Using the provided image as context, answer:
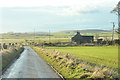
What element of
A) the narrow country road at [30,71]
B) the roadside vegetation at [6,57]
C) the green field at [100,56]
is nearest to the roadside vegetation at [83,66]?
the green field at [100,56]

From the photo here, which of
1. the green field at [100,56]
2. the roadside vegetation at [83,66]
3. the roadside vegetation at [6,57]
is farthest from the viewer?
the green field at [100,56]

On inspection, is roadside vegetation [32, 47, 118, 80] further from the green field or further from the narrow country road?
the narrow country road

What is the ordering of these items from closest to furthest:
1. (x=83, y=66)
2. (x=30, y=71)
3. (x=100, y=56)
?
(x=83, y=66), (x=30, y=71), (x=100, y=56)

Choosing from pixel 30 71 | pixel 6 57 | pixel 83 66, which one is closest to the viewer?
pixel 83 66

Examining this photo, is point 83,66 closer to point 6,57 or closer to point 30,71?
point 30,71

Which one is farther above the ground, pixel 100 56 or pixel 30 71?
pixel 30 71

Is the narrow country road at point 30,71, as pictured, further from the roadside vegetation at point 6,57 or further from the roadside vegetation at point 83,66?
the roadside vegetation at point 83,66

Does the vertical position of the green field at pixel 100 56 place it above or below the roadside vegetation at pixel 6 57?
below

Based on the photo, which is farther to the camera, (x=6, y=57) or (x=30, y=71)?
(x=6, y=57)

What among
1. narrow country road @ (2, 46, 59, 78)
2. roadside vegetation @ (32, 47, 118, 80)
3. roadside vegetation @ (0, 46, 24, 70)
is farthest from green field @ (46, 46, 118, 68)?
roadside vegetation @ (0, 46, 24, 70)

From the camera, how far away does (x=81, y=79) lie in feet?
40.7

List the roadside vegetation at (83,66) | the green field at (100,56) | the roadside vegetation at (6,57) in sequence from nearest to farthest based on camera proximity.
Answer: the roadside vegetation at (83,66)
the roadside vegetation at (6,57)
the green field at (100,56)

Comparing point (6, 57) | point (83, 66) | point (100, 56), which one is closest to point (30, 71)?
point (83, 66)

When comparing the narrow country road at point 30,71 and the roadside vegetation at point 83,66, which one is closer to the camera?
the roadside vegetation at point 83,66
